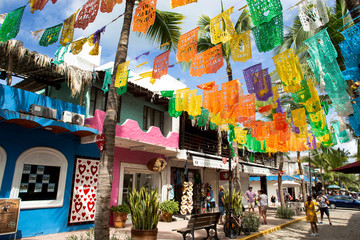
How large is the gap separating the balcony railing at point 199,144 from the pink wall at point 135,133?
629mm

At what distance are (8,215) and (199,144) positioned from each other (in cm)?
1257

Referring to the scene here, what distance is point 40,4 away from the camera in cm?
695

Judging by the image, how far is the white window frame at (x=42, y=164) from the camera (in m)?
7.94

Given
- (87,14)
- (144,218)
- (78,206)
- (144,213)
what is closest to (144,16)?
(87,14)

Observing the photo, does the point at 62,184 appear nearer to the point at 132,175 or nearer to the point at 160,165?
the point at 132,175

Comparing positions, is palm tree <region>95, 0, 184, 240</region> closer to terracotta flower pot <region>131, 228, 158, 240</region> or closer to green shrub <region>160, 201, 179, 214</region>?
terracotta flower pot <region>131, 228, 158, 240</region>

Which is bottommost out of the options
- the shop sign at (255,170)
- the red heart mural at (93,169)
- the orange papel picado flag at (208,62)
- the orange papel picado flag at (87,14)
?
the red heart mural at (93,169)

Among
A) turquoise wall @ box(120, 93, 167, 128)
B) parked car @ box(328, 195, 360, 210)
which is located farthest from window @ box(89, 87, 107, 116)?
parked car @ box(328, 195, 360, 210)

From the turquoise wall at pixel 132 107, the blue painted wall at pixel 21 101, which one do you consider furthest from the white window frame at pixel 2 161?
the turquoise wall at pixel 132 107

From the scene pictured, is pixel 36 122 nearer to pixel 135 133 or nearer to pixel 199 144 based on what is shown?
pixel 135 133

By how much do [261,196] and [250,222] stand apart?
9.90 ft

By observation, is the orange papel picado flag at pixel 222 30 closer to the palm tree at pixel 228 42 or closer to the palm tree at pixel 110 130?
the palm tree at pixel 110 130

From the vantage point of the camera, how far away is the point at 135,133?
36.0 ft

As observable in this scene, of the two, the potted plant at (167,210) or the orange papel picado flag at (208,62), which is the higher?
the orange papel picado flag at (208,62)
